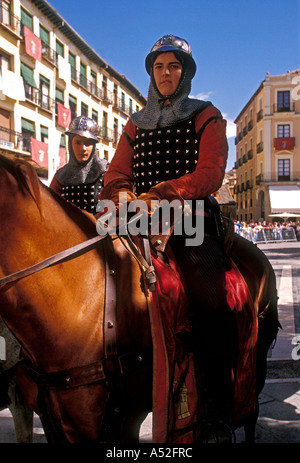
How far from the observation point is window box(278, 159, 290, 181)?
41344mm

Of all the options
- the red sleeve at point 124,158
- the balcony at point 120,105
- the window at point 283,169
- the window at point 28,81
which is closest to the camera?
the red sleeve at point 124,158

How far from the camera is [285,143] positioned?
40.8m

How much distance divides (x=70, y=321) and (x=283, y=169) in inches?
1704

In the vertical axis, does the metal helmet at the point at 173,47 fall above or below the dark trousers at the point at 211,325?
above

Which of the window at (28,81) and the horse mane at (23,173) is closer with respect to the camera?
the horse mane at (23,173)

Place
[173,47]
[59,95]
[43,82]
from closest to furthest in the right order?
[173,47] → [43,82] → [59,95]

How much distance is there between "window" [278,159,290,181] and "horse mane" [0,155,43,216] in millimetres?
42909

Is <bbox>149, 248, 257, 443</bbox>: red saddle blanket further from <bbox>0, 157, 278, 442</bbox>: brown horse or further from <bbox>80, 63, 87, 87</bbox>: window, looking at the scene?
<bbox>80, 63, 87, 87</bbox>: window

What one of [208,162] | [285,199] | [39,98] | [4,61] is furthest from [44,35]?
[285,199]

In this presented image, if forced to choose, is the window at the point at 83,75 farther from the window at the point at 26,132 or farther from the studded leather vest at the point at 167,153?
the studded leather vest at the point at 167,153

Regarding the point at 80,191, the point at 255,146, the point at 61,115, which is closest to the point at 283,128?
the point at 255,146

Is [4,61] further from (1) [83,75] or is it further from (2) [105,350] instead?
(2) [105,350]

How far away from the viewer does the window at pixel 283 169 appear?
136 feet

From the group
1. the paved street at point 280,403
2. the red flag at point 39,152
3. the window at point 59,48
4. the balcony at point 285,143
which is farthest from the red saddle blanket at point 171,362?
the balcony at point 285,143
